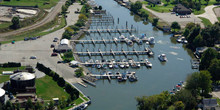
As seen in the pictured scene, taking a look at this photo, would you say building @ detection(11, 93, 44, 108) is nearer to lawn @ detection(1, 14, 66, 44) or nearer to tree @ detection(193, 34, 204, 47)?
lawn @ detection(1, 14, 66, 44)

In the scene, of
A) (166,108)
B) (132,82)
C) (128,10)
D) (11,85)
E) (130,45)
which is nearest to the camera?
(166,108)

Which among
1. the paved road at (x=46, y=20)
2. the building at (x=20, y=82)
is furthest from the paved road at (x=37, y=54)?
the paved road at (x=46, y=20)

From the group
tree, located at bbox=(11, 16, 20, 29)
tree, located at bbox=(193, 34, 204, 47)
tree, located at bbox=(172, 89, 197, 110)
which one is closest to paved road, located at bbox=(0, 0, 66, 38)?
tree, located at bbox=(11, 16, 20, 29)

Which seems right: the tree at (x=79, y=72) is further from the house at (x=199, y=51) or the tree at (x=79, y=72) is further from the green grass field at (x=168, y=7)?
the green grass field at (x=168, y=7)

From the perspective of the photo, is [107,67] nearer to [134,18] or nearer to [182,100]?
[182,100]

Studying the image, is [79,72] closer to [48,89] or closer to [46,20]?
[48,89]

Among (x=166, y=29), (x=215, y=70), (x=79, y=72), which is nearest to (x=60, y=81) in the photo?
(x=79, y=72)

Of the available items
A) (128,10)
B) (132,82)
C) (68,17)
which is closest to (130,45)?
(132,82)
